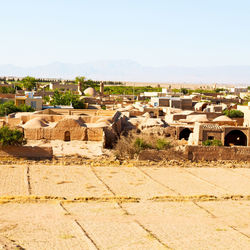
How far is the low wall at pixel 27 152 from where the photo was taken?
2162 centimetres

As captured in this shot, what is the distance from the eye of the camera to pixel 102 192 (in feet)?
56.4

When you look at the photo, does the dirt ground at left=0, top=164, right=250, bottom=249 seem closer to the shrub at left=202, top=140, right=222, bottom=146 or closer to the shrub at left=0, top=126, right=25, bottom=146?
the shrub at left=0, top=126, right=25, bottom=146

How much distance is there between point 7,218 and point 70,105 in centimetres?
3094

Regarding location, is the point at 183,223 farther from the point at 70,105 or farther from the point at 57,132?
the point at 70,105

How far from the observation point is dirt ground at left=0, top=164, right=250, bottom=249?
11.8 metres

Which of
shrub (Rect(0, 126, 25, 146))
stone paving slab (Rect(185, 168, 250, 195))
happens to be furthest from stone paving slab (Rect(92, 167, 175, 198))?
shrub (Rect(0, 126, 25, 146))

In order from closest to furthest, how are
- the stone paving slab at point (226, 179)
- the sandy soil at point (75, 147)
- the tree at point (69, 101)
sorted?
the stone paving slab at point (226, 179)
the sandy soil at point (75, 147)
the tree at point (69, 101)

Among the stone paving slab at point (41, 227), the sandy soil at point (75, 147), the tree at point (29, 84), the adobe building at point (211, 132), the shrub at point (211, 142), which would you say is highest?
the tree at point (29, 84)

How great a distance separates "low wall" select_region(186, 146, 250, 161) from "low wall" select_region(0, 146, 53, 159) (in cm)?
675

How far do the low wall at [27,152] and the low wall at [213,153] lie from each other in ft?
22.1

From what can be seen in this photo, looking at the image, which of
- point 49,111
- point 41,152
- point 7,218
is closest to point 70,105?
point 49,111

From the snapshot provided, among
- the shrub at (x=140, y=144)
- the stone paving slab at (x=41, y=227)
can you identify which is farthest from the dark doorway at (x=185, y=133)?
the stone paving slab at (x=41, y=227)

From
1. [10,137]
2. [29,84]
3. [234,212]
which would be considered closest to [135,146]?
[10,137]

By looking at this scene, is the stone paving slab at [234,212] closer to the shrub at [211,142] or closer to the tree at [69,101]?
the shrub at [211,142]
